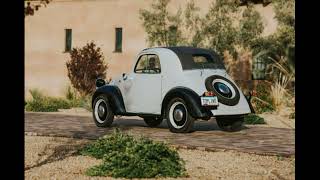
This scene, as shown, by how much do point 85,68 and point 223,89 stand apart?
1270 centimetres

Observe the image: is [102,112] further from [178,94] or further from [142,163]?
[142,163]

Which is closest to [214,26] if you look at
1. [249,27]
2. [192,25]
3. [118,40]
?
[192,25]

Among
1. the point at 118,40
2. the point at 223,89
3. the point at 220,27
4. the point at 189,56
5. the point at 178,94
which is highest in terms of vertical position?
the point at 220,27

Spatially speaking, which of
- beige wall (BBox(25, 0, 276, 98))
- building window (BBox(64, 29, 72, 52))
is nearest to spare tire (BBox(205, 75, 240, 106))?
beige wall (BBox(25, 0, 276, 98))

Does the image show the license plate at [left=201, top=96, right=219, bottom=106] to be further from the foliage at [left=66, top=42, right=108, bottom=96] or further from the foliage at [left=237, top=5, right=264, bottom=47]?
the foliage at [left=66, top=42, right=108, bottom=96]

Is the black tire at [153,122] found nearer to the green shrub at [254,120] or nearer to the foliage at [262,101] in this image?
the green shrub at [254,120]

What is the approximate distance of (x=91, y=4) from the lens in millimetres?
26000

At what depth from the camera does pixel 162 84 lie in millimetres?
12070

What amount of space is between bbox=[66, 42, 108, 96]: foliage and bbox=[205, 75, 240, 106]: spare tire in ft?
40.3

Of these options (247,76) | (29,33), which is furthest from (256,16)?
(29,33)

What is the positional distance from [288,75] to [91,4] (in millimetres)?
10533

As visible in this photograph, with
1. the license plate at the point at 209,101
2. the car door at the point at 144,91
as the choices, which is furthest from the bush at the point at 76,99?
the license plate at the point at 209,101

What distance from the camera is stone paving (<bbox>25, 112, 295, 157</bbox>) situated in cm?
965

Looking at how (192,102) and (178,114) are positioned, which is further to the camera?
(178,114)
